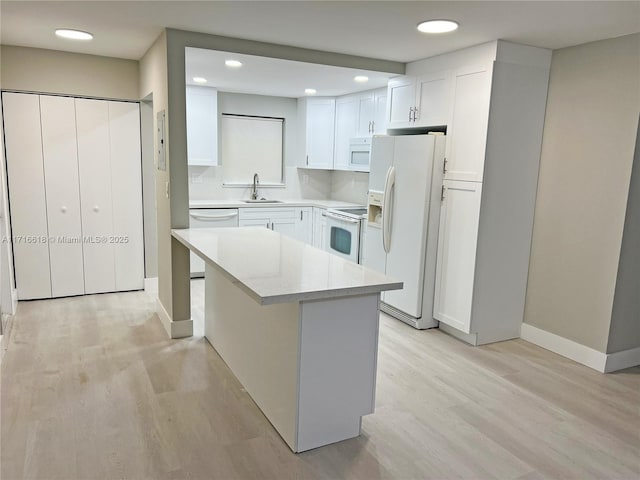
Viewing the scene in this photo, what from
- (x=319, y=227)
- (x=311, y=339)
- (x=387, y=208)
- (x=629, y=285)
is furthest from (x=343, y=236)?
(x=311, y=339)

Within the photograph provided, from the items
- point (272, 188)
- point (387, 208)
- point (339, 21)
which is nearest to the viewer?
point (339, 21)

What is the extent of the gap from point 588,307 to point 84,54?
4.69 meters

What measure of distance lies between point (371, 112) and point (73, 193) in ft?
10.3

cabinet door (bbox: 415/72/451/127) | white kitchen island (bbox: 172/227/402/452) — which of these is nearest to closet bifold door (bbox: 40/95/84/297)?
white kitchen island (bbox: 172/227/402/452)

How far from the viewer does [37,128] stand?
170 inches

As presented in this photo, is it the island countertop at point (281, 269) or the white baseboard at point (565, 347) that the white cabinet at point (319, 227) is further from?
the white baseboard at point (565, 347)

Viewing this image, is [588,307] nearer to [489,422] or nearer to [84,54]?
[489,422]

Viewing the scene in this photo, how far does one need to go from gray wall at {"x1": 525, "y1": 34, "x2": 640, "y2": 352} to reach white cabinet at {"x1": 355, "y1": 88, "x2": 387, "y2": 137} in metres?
1.76

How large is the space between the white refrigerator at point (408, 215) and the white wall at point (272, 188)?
2199mm

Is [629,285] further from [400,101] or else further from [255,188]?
[255,188]

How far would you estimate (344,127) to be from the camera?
561 centimetres

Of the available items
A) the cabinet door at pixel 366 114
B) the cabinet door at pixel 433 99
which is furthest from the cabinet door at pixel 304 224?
the cabinet door at pixel 433 99

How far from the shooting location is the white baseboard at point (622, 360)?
3318 mm

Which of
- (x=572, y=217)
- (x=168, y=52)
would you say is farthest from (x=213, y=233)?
(x=572, y=217)
